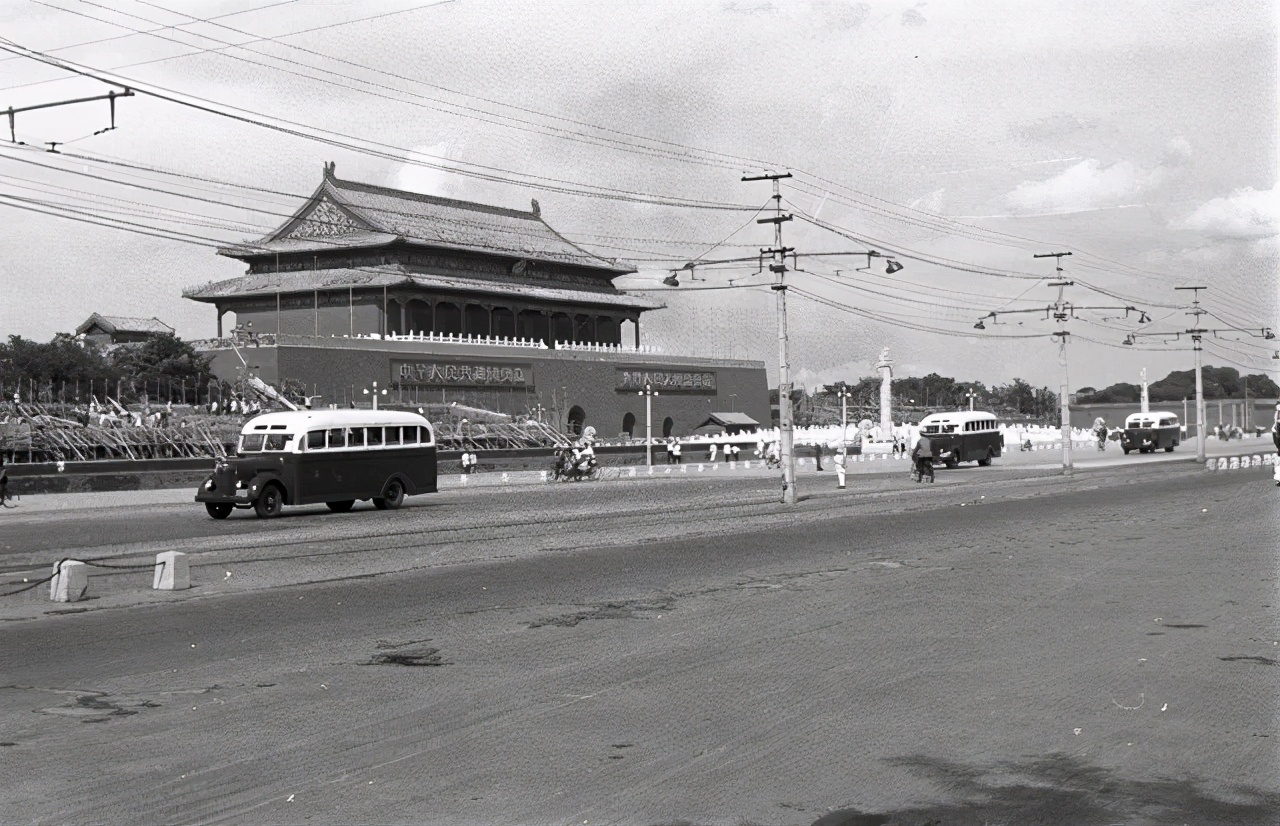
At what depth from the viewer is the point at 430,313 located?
7506cm

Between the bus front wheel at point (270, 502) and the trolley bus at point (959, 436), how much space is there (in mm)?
32996

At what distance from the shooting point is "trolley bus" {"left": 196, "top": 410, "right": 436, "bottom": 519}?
1117 inches

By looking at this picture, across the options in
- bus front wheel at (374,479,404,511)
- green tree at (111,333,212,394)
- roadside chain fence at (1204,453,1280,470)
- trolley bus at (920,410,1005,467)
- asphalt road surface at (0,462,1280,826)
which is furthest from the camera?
green tree at (111,333,212,394)

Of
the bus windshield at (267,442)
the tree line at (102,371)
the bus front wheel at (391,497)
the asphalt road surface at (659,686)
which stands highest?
the tree line at (102,371)

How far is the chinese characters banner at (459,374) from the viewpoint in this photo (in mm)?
68250

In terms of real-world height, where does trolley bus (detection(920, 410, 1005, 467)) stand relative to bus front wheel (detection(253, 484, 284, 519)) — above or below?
above

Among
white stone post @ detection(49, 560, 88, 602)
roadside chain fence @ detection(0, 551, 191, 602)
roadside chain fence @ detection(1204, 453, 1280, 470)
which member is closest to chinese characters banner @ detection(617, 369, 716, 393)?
roadside chain fence @ detection(1204, 453, 1280, 470)

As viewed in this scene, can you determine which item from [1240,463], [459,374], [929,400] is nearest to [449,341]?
[459,374]

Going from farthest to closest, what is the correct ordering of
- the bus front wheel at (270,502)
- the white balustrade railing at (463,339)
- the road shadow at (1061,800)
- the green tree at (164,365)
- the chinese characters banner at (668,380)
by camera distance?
the chinese characters banner at (668,380)
the white balustrade railing at (463,339)
the green tree at (164,365)
the bus front wheel at (270,502)
the road shadow at (1061,800)

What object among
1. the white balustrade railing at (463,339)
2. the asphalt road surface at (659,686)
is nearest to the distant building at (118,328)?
the white balustrade railing at (463,339)

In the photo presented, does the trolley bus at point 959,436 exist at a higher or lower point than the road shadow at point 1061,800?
higher

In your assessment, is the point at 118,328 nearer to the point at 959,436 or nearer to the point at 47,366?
the point at 47,366

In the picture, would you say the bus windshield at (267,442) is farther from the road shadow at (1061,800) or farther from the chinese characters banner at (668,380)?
the chinese characters banner at (668,380)

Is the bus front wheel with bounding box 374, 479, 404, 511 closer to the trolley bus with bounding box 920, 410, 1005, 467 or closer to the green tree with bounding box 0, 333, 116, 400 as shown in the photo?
the trolley bus with bounding box 920, 410, 1005, 467
